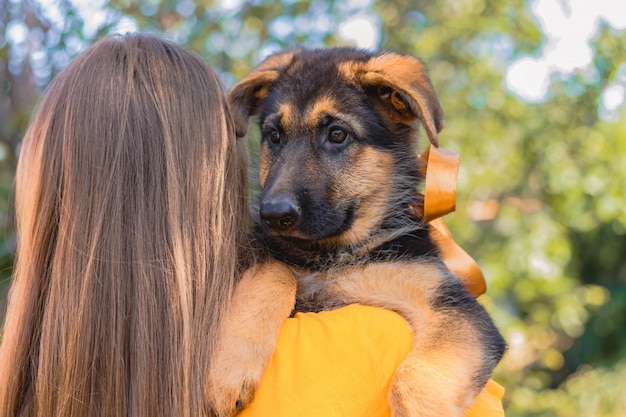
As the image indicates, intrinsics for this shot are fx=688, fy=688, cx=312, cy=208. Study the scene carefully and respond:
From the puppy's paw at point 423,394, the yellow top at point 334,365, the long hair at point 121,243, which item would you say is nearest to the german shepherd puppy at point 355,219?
the puppy's paw at point 423,394

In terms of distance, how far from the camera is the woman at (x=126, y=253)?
2.00 metres

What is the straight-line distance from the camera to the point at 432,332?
8.11 ft

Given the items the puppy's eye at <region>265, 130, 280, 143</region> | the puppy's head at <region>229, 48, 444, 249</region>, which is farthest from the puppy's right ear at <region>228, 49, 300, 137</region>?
the puppy's eye at <region>265, 130, 280, 143</region>

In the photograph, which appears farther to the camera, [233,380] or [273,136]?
[273,136]

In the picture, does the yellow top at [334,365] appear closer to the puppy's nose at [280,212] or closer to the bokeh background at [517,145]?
the puppy's nose at [280,212]

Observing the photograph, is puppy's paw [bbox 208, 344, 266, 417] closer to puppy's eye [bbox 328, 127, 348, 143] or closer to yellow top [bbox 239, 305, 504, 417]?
yellow top [bbox 239, 305, 504, 417]

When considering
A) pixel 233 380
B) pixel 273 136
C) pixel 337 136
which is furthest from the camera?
pixel 273 136

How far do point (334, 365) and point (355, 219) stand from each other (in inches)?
45.8

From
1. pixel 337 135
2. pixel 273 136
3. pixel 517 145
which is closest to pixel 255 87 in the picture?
pixel 273 136

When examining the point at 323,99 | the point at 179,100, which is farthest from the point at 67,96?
the point at 323,99

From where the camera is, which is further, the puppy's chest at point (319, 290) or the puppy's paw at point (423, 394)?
the puppy's chest at point (319, 290)

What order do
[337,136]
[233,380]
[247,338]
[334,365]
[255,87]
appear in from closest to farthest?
[334,365] → [233,380] → [247,338] → [337,136] → [255,87]

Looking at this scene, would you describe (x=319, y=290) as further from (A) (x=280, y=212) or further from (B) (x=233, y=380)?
(B) (x=233, y=380)

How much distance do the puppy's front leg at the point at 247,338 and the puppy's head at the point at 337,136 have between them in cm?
34
